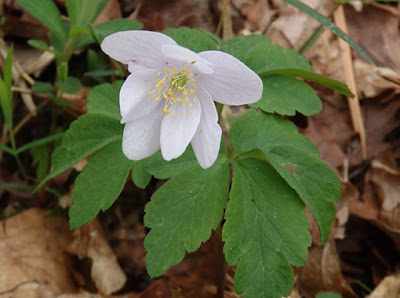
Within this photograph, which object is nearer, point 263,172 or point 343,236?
point 263,172

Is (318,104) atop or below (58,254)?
atop

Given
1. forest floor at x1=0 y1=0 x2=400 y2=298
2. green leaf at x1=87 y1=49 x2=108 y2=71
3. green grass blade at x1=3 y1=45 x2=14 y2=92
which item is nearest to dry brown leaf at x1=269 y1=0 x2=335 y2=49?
forest floor at x1=0 y1=0 x2=400 y2=298

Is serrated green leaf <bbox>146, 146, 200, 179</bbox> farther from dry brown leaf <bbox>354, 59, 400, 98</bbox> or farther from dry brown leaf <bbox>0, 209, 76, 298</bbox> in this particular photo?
dry brown leaf <bbox>354, 59, 400, 98</bbox>

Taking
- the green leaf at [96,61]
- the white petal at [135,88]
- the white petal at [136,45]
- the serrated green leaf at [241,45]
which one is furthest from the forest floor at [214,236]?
the white petal at [136,45]

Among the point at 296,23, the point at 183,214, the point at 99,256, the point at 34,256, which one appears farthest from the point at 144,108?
the point at 296,23

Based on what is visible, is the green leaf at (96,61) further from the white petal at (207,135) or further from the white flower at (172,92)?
the white petal at (207,135)

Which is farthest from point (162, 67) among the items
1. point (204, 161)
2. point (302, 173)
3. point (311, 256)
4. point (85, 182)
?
point (311, 256)

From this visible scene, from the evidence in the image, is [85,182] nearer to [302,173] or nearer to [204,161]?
[204,161]
